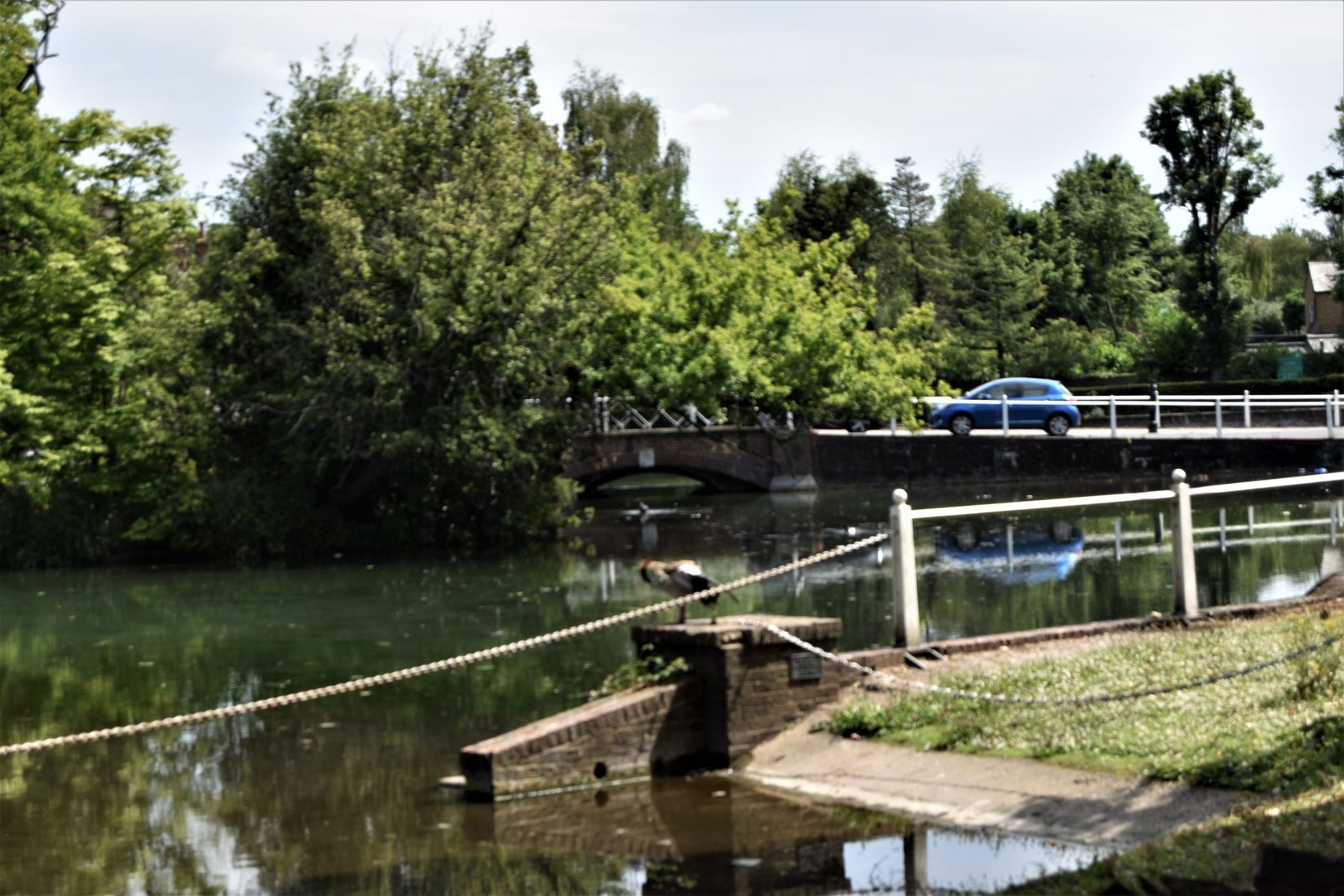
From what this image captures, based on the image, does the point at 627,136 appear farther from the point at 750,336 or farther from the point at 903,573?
the point at 903,573

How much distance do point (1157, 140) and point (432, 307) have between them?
36800mm

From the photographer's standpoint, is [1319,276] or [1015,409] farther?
[1319,276]

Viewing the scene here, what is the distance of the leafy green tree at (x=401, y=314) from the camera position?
115 ft

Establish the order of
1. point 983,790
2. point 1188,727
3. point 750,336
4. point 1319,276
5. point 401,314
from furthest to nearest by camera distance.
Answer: point 1319,276 → point 750,336 → point 401,314 → point 1188,727 → point 983,790

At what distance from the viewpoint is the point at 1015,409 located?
52.7 meters

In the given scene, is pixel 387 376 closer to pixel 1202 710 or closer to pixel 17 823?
pixel 17 823

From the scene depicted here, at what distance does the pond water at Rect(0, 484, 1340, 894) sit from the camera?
10.4 m

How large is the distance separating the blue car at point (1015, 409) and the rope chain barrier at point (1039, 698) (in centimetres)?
3991

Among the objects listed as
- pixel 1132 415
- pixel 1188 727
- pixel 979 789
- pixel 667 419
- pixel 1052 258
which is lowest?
pixel 979 789

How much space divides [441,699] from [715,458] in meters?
34.2

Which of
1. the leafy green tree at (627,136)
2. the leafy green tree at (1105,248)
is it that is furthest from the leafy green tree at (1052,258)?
the leafy green tree at (627,136)

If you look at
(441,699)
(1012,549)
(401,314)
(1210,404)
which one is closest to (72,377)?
(401,314)

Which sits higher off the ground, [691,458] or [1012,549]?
[691,458]

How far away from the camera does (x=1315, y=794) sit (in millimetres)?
8750
